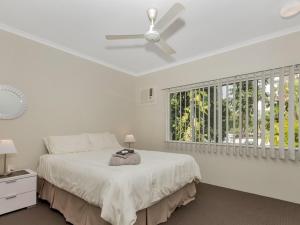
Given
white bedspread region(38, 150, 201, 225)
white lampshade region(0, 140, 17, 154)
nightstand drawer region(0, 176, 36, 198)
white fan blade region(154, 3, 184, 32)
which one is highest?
white fan blade region(154, 3, 184, 32)

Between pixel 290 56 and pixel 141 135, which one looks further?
pixel 141 135

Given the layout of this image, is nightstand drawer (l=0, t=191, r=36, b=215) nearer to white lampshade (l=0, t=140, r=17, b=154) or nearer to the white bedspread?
the white bedspread

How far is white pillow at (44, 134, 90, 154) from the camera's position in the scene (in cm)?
310

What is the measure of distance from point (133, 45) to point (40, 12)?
5.08ft

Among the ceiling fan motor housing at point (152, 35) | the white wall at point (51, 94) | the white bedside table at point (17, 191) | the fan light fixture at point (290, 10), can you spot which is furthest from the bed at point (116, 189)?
the fan light fixture at point (290, 10)

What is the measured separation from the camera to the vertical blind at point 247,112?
9.20 ft

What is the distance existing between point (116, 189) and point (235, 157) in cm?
247

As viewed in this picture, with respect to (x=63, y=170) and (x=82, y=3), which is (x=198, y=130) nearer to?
(x=63, y=170)

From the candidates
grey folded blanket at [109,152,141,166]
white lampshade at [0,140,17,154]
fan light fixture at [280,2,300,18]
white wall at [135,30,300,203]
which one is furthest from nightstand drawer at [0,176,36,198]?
fan light fixture at [280,2,300,18]

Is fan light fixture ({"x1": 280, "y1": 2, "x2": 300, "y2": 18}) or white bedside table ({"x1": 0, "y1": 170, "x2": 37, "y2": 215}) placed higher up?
fan light fixture ({"x1": 280, "y1": 2, "x2": 300, "y2": 18})

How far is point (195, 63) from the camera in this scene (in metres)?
3.97

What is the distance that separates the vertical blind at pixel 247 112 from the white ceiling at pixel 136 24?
2.34 feet

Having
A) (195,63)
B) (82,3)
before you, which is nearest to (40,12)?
(82,3)

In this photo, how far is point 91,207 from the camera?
1.98 metres
